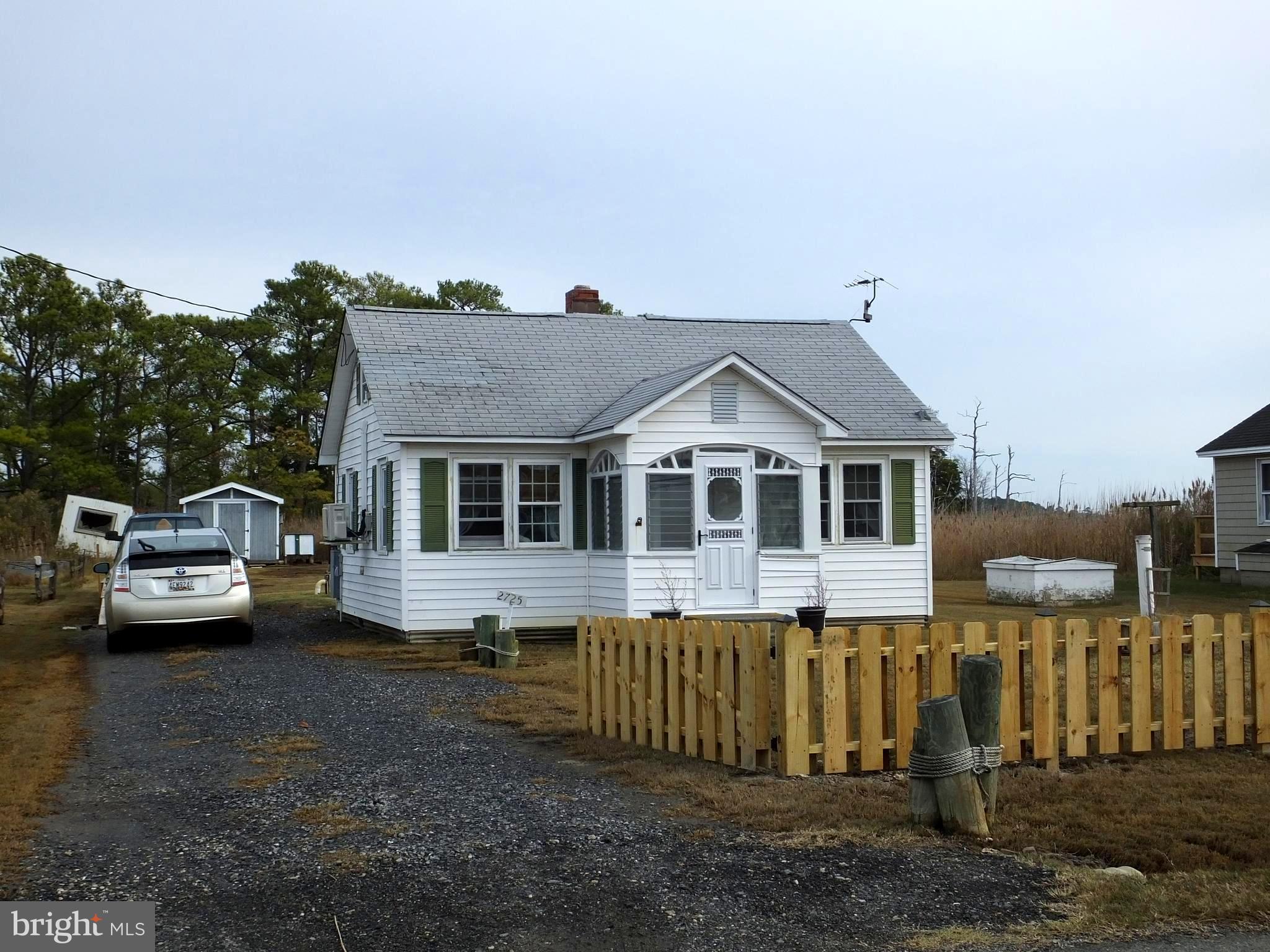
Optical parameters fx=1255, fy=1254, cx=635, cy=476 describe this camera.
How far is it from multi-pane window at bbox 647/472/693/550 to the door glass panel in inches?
12.4

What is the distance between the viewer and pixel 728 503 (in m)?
17.6

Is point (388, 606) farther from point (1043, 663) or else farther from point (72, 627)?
point (1043, 663)

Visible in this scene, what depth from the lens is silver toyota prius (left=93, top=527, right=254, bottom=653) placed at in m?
16.3

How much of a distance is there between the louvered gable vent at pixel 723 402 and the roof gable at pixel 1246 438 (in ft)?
51.6

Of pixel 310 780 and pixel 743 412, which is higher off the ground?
pixel 743 412

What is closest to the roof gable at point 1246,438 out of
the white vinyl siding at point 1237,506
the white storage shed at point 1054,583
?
the white vinyl siding at point 1237,506

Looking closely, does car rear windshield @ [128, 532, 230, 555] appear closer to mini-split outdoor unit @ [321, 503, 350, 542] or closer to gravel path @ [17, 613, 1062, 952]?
mini-split outdoor unit @ [321, 503, 350, 542]

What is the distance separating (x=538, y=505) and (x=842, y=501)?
4.72 m

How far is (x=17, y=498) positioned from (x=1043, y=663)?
4047cm

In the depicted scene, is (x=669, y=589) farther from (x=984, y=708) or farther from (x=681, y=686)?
(x=984, y=708)

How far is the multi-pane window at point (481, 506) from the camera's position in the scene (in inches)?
711

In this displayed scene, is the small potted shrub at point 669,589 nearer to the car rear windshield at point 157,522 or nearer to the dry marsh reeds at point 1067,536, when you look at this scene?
the car rear windshield at point 157,522

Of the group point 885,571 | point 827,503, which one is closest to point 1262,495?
point 885,571

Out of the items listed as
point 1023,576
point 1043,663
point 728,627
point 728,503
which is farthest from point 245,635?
point 1023,576
